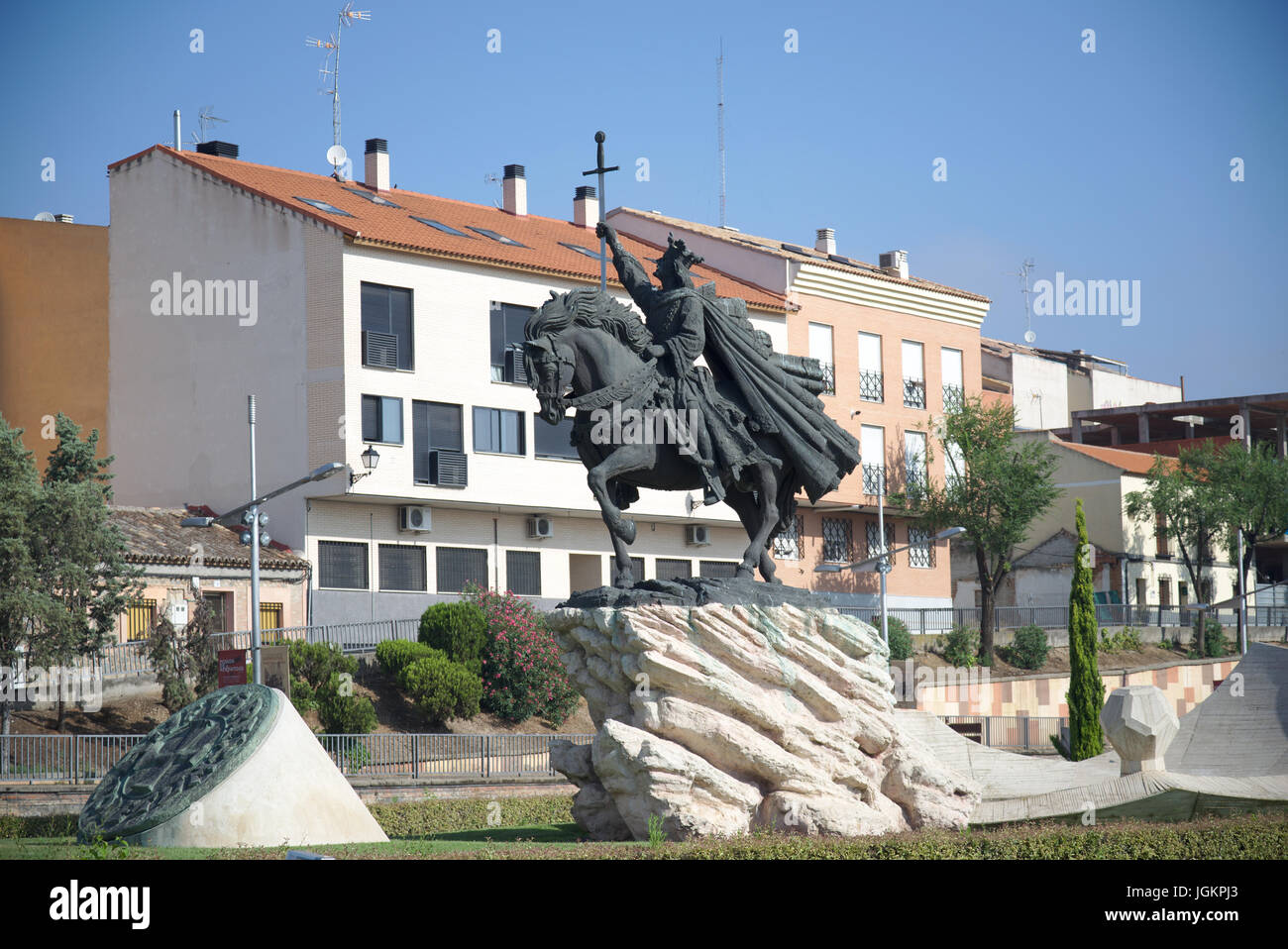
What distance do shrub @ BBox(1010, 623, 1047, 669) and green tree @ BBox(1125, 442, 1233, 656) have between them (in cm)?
984

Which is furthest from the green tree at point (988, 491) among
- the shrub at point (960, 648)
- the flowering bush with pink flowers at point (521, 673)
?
the flowering bush with pink flowers at point (521, 673)

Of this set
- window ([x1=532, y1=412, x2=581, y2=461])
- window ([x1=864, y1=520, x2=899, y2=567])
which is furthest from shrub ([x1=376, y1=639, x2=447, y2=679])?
window ([x1=864, y1=520, x2=899, y2=567])

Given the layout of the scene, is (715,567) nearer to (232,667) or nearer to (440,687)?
(440,687)

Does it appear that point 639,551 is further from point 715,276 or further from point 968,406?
point 968,406

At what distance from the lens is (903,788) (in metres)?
14.8

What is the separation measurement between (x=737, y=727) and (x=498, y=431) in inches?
1015

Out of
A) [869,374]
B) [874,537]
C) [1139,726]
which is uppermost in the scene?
[869,374]

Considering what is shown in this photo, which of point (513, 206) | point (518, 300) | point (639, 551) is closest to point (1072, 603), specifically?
point (639, 551)

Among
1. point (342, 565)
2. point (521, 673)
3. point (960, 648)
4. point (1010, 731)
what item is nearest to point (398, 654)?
point (521, 673)

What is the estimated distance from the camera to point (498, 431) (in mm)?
38906

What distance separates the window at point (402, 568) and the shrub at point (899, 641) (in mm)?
11876

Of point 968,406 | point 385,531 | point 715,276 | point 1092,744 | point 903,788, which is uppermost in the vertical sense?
point 715,276

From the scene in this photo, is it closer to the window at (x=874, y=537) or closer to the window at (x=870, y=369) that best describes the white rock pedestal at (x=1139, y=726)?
the window at (x=870, y=369)
